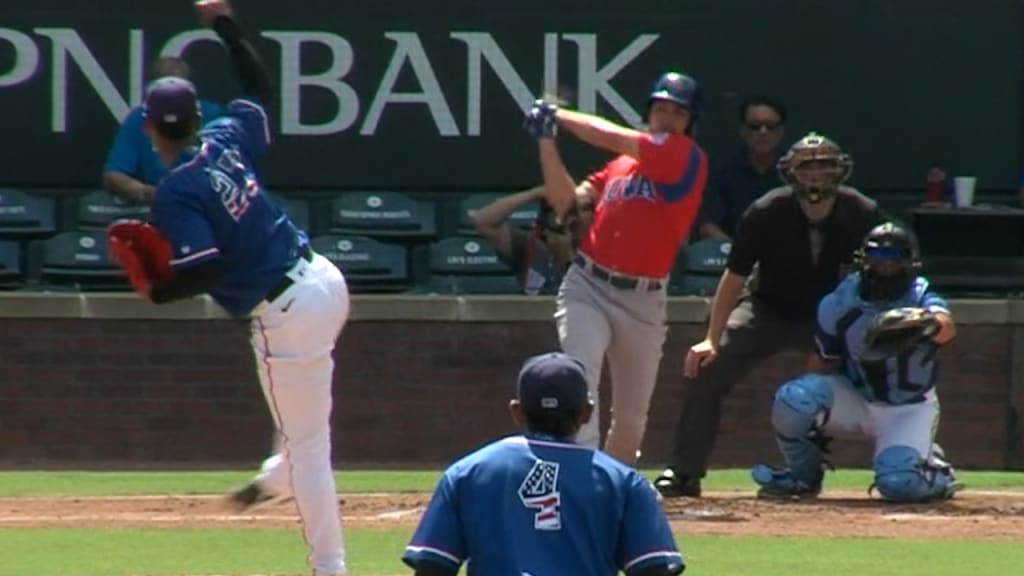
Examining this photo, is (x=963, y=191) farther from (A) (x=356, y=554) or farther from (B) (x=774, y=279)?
(A) (x=356, y=554)

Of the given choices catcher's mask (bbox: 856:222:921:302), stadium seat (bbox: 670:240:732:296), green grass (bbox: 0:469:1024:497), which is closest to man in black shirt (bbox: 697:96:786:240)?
stadium seat (bbox: 670:240:732:296)

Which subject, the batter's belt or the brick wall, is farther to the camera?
the brick wall

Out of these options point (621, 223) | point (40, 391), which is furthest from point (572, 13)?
point (621, 223)

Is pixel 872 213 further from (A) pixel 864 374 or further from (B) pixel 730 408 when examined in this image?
(B) pixel 730 408

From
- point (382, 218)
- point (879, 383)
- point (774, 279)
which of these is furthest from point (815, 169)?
point (382, 218)

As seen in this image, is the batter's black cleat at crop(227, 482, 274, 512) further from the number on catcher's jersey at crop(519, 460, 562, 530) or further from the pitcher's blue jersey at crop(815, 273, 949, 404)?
the pitcher's blue jersey at crop(815, 273, 949, 404)
